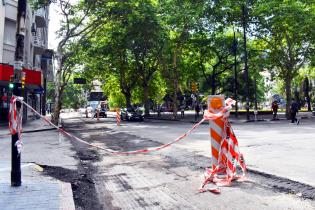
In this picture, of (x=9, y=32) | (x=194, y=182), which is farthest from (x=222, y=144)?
(x=9, y=32)

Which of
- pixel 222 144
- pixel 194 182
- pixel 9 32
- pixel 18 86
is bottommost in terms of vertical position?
pixel 194 182

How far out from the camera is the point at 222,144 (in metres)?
7.06

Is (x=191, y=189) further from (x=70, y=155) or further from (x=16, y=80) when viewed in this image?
(x=70, y=155)

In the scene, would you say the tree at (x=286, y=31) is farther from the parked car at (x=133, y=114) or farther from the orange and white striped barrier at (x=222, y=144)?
the orange and white striped barrier at (x=222, y=144)

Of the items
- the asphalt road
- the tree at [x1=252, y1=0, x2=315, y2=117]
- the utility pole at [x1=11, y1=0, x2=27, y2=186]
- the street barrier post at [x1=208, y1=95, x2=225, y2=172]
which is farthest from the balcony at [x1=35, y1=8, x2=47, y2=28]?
the street barrier post at [x1=208, y1=95, x2=225, y2=172]

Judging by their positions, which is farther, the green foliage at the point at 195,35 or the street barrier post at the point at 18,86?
the green foliage at the point at 195,35

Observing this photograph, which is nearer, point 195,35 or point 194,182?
point 194,182

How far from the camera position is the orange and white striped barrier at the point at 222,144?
22.6 feet

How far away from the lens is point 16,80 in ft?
21.0

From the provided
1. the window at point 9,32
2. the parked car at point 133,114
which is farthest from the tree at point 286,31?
the window at point 9,32

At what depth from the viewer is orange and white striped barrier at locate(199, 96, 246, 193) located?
6.88 m

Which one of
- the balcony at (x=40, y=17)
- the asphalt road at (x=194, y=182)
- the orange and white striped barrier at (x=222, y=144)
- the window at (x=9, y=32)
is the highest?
the balcony at (x=40, y=17)

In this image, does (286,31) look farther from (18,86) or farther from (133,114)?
(18,86)

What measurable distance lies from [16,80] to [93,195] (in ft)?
8.15
